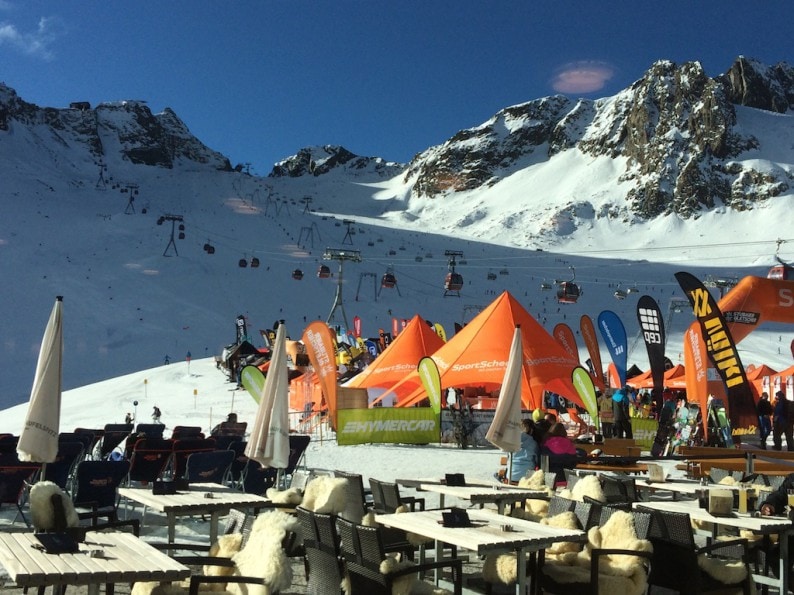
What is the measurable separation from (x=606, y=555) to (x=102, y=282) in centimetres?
5223

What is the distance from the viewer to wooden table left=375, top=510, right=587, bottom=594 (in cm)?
449

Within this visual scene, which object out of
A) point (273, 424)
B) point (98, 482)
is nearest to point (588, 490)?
point (273, 424)

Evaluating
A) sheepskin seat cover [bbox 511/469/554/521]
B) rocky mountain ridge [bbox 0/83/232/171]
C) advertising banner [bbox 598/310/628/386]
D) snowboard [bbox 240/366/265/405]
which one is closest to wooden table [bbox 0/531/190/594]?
sheepskin seat cover [bbox 511/469/554/521]

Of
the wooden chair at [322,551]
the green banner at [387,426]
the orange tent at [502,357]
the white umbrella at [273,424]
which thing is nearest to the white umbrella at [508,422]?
the white umbrella at [273,424]

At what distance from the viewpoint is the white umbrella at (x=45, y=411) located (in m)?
6.64

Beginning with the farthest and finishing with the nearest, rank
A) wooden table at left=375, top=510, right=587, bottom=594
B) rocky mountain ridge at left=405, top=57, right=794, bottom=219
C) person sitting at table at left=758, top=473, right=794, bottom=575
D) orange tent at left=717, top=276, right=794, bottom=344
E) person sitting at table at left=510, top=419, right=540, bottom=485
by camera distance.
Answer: rocky mountain ridge at left=405, top=57, right=794, bottom=219
orange tent at left=717, top=276, right=794, bottom=344
person sitting at table at left=510, top=419, right=540, bottom=485
person sitting at table at left=758, top=473, right=794, bottom=575
wooden table at left=375, top=510, right=587, bottom=594

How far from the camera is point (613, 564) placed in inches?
189

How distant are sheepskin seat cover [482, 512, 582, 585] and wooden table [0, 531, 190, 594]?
2246 mm

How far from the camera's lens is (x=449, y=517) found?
506 cm

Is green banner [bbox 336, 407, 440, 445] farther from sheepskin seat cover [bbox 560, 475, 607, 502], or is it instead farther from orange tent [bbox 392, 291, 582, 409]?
sheepskin seat cover [bbox 560, 475, 607, 502]

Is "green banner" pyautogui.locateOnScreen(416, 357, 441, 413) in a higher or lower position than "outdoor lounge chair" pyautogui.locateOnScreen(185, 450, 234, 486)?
higher

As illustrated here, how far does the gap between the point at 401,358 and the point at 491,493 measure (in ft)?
43.6

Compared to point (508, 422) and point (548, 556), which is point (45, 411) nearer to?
point (548, 556)

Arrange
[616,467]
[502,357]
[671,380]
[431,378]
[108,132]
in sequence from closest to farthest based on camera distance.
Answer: [616,467] < [431,378] < [502,357] < [671,380] < [108,132]
